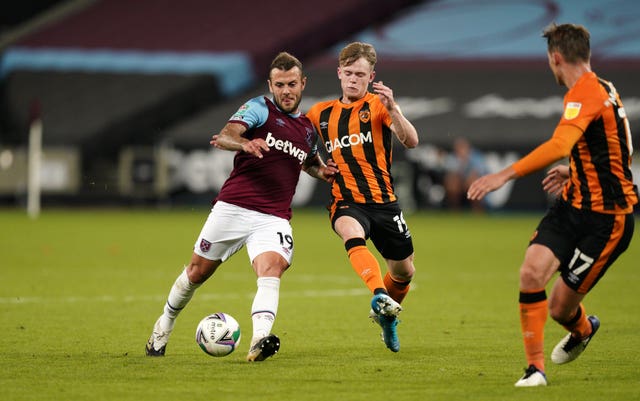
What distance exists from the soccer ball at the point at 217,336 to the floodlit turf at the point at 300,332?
0.10 meters

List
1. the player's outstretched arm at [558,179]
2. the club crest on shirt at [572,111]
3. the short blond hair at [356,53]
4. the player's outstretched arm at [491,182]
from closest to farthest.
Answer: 1. the player's outstretched arm at [491,182]
2. the club crest on shirt at [572,111]
3. the player's outstretched arm at [558,179]
4. the short blond hair at [356,53]

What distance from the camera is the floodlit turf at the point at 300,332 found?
6.38 metres

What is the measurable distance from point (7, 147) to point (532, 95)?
14326 mm

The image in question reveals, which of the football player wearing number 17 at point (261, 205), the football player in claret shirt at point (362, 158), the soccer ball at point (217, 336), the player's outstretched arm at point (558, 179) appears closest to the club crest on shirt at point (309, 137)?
the football player wearing number 17 at point (261, 205)

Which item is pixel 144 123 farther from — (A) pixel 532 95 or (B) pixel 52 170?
(A) pixel 532 95

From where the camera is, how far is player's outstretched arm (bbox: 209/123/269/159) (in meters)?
7.09

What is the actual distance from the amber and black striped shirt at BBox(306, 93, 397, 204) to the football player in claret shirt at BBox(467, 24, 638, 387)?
2.02m

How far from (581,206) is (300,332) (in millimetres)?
3243

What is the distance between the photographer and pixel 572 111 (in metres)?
6.21

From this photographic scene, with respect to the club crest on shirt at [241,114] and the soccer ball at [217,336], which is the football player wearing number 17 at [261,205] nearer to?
the club crest on shirt at [241,114]

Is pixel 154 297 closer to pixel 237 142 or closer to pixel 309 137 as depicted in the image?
pixel 309 137

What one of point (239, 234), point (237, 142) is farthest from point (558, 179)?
point (239, 234)

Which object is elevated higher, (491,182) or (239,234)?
(491,182)

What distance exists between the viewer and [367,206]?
8.34 metres
